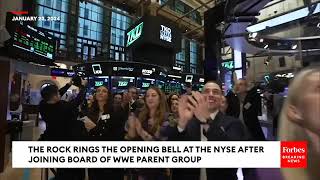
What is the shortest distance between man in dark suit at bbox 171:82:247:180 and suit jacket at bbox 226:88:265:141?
0.31 metres

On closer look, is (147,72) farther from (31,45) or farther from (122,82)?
(31,45)

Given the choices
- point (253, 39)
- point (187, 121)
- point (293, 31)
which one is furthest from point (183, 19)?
point (293, 31)

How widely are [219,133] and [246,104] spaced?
0.70 meters

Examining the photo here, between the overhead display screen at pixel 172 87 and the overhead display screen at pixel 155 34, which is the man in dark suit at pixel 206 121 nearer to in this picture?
the overhead display screen at pixel 172 87

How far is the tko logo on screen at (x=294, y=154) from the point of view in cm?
110

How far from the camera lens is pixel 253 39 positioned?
12.0 feet

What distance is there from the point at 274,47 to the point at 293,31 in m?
0.33

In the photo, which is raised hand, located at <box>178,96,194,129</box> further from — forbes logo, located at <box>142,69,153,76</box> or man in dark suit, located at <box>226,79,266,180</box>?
forbes logo, located at <box>142,69,153,76</box>

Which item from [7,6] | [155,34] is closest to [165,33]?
[155,34]

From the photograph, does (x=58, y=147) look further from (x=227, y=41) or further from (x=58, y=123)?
(x=227, y=41)

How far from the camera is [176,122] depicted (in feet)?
4.74

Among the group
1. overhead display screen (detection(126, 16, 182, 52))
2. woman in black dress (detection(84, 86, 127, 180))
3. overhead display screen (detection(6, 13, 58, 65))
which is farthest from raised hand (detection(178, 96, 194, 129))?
overhead display screen (detection(6, 13, 58, 65))

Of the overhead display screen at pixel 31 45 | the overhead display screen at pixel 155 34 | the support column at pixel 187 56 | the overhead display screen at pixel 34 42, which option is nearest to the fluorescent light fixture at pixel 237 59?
the support column at pixel 187 56

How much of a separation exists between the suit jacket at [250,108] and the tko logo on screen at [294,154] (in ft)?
0.96
